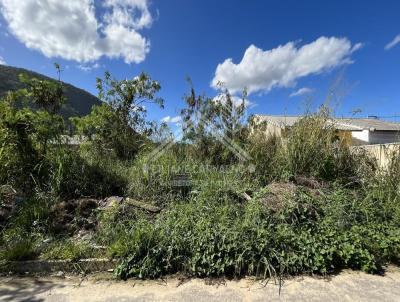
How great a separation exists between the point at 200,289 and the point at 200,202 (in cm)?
151

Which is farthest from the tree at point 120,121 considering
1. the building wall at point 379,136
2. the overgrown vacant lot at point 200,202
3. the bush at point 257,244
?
the building wall at point 379,136

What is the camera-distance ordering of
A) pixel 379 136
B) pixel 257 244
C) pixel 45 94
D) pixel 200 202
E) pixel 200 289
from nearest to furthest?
pixel 200 289, pixel 257 244, pixel 200 202, pixel 45 94, pixel 379 136

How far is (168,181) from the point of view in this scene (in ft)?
16.7

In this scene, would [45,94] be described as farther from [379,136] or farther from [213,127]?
[379,136]

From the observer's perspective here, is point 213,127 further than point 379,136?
No

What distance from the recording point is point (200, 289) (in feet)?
9.66

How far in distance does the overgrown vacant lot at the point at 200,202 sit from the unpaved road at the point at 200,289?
165 mm

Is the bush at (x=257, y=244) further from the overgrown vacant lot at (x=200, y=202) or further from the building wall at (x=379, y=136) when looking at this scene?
the building wall at (x=379, y=136)

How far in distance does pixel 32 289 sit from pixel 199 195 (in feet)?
8.13

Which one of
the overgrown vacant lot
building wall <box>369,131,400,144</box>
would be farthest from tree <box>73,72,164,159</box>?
building wall <box>369,131,400,144</box>

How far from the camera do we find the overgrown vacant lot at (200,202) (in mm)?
3289

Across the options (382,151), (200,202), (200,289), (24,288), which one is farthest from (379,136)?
(24,288)

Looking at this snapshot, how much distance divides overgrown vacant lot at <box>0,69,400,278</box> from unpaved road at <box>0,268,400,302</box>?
17cm

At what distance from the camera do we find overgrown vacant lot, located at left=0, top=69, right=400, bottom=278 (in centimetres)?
329
